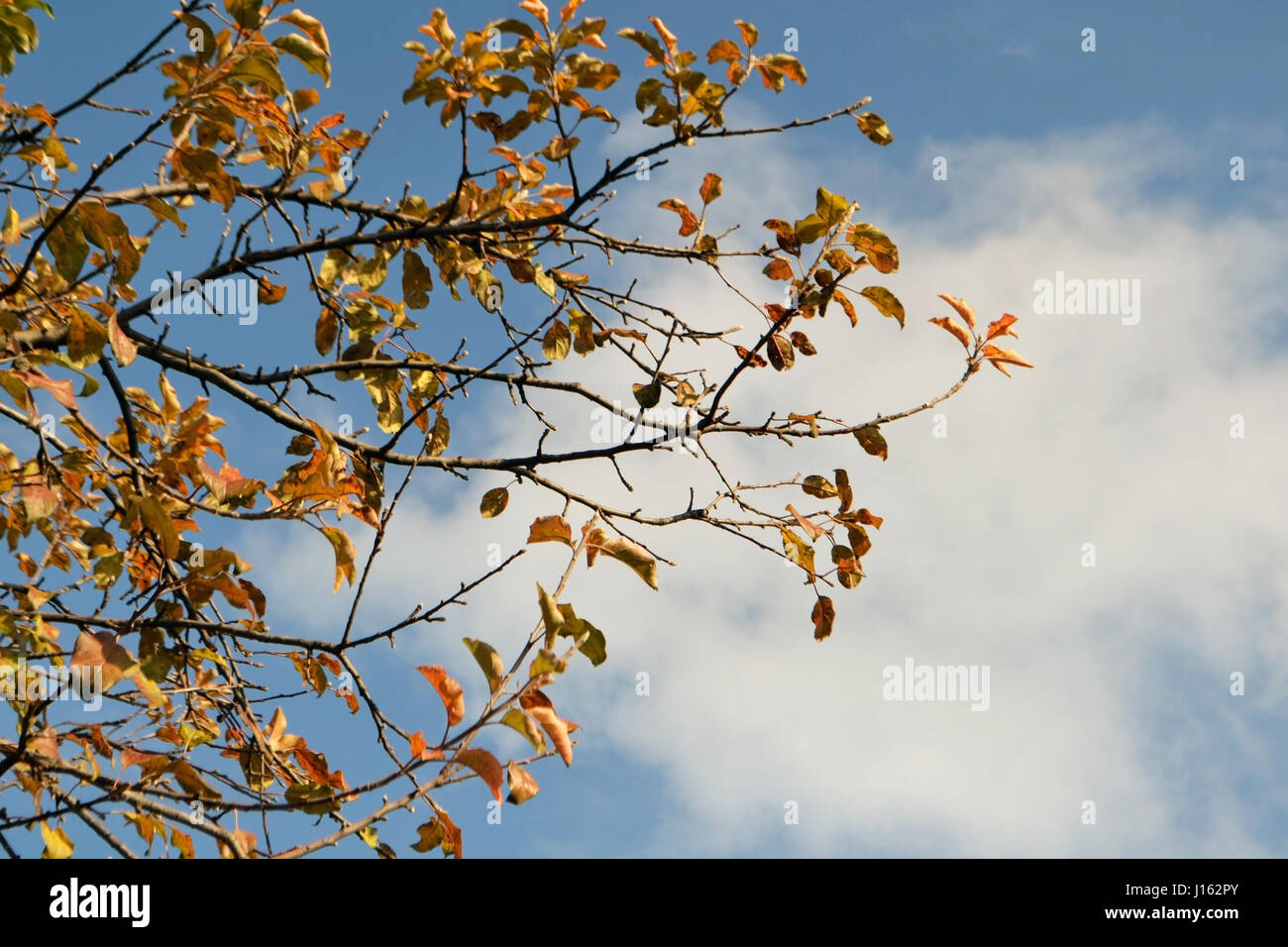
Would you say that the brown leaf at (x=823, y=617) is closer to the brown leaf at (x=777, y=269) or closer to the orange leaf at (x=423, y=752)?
the brown leaf at (x=777, y=269)

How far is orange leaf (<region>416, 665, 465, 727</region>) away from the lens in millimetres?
1708

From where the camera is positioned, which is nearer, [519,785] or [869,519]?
[519,785]

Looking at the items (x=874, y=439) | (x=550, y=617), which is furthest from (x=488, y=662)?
(x=874, y=439)

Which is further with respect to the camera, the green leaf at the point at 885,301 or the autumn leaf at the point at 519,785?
the green leaf at the point at 885,301

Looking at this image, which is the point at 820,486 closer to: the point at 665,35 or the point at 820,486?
the point at 820,486

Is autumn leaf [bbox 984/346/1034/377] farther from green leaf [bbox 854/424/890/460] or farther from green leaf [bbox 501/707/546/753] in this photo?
green leaf [bbox 501/707/546/753]

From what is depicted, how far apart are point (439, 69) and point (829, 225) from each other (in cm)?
109

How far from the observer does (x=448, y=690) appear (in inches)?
68.0

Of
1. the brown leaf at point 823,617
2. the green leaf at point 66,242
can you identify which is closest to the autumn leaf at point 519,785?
the brown leaf at point 823,617

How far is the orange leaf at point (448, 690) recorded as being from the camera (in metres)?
1.71

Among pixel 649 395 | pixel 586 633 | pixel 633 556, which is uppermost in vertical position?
pixel 649 395

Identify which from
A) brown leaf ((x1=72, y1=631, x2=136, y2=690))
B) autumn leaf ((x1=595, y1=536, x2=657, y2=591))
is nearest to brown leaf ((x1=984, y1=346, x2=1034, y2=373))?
autumn leaf ((x1=595, y1=536, x2=657, y2=591))
